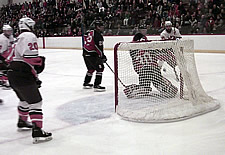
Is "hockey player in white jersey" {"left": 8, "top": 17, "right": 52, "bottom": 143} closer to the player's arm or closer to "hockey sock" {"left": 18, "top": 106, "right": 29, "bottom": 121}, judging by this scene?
"hockey sock" {"left": 18, "top": 106, "right": 29, "bottom": 121}

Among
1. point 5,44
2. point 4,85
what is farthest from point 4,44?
point 4,85

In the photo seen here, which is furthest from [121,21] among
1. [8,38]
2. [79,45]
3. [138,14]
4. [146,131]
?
[146,131]

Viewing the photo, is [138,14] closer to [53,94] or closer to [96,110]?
[53,94]

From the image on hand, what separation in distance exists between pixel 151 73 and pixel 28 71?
5.13 ft

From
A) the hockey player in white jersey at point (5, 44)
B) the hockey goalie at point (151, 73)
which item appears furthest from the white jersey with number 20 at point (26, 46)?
the hockey player in white jersey at point (5, 44)

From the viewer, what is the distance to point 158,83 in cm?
359

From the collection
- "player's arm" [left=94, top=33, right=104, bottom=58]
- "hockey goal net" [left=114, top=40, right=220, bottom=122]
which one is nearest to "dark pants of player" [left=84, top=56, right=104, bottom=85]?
"player's arm" [left=94, top=33, right=104, bottom=58]

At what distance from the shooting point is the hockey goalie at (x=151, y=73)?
3.54m

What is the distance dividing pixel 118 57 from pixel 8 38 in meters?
2.40

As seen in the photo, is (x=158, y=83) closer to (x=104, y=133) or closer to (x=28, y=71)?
(x=104, y=133)

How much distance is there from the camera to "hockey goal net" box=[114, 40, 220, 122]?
10.4ft

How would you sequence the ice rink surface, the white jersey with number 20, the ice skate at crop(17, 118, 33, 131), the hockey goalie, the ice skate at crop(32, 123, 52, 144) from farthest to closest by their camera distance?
the hockey goalie → the ice skate at crop(17, 118, 33, 131) → the ice skate at crop(32, 123, 52, 144) → the white jersey with number 20 → the ice rink surface

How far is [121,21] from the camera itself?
11.6m

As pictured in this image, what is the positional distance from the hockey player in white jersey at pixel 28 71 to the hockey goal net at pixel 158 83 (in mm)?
979
